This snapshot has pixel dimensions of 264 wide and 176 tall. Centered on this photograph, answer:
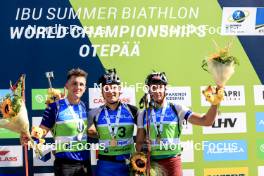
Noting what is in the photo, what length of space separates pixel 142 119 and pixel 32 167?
134 centimetres

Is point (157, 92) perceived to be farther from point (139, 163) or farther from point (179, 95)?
point (179, 95)

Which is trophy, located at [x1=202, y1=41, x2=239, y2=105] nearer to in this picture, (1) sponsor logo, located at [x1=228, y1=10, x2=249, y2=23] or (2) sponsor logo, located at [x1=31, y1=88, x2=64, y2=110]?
(1) sponsor logo, located at [x1=228, y1=10, x2=249, y2=23]

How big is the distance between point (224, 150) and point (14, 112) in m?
2.19

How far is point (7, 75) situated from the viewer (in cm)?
385

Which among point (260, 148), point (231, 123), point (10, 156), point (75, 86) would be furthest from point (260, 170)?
point (10, 156)

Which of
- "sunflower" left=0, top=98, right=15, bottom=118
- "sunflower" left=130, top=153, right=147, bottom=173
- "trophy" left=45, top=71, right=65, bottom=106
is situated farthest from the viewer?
"trophy" left=45, top=71, right=65, bottom=106

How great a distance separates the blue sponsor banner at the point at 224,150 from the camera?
4039 mm

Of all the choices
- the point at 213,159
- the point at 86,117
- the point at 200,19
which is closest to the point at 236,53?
the point at 200,19

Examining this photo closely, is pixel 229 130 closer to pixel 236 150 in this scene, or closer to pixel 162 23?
pixel 236 150

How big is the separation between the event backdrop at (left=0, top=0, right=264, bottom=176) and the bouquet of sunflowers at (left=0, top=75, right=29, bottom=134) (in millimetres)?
692

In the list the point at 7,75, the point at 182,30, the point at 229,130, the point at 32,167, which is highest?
the point at 182,30

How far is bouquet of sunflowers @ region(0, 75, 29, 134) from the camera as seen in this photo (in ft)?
10.1

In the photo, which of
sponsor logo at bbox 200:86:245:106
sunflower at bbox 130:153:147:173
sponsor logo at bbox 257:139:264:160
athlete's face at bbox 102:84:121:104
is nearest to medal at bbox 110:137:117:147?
sunflower at bbox 130:153:147:173

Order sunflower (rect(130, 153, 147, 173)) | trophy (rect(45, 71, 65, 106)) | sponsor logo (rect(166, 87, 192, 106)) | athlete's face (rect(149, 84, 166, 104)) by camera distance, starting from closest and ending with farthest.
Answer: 1. sunflower (rect(130, 153, 147, 173))
2. athlete's face (rect(149, 84, 166, 104))
3. trophy (rect(45, 71, 65, 106))
4. sponsor logo (rect(166, 87, 192, 106))
